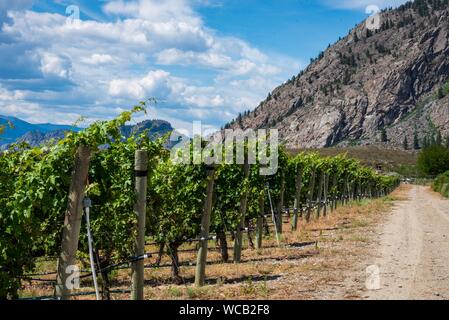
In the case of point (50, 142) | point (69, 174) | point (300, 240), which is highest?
point (50, 142)

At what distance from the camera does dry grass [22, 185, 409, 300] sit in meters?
8.95

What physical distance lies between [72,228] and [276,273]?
19.6ft

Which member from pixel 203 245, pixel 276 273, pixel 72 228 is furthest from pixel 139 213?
pixel 276 273

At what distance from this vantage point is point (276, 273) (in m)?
11.1

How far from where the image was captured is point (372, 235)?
1712 centimetres

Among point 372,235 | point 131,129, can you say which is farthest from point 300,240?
point 131,129

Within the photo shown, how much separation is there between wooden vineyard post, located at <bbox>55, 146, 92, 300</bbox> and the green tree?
112 m

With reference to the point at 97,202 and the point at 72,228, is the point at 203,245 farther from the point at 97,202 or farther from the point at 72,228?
the point at 72,228

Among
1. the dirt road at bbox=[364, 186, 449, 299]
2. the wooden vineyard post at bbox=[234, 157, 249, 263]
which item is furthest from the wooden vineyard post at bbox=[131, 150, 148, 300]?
the wooden vineyard post at bbox=[234, 157, 249, 263]

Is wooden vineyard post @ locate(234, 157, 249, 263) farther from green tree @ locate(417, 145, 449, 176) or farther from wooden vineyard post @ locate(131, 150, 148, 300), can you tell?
green tree @ locate(417, 145, 449, 176)

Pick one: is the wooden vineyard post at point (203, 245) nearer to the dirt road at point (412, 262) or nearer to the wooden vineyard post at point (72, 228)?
the dirt road at point (412, 262)
